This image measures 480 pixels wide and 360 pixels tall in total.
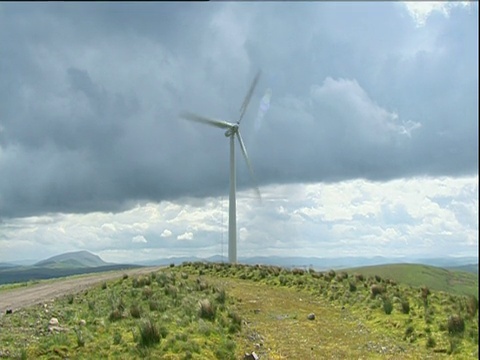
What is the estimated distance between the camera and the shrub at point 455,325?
2055cm

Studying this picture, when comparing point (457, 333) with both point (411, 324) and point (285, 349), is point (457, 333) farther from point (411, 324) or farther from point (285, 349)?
point (285, 349)

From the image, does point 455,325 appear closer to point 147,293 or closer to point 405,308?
point 405,308

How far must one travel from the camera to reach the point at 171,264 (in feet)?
→ 161

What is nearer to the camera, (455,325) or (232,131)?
(455,325)

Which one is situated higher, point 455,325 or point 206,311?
point 206,311

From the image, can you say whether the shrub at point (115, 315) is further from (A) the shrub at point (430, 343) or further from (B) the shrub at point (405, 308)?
(B) the shrub at point (405, 308)

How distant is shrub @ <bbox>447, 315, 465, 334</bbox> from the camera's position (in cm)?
2055

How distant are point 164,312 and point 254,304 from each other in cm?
585

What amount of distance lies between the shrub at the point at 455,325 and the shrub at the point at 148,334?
10.7 m

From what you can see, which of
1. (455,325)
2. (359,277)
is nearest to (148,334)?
(455,325)

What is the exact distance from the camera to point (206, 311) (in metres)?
22.4

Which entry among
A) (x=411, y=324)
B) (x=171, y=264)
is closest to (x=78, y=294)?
(x=411, y=324)

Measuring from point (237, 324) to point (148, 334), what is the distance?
470 centimetres

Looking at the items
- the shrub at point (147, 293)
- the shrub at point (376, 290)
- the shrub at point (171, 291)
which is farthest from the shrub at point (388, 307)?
the shrub at point (147, 293)
